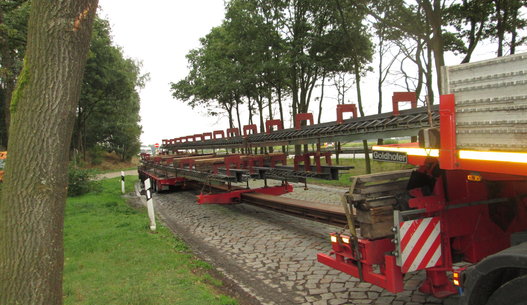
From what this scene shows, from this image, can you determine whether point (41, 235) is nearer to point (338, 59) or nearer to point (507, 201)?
point (507, 201)

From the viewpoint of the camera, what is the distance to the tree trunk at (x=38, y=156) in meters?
2.56

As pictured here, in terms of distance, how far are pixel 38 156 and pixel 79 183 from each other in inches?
560

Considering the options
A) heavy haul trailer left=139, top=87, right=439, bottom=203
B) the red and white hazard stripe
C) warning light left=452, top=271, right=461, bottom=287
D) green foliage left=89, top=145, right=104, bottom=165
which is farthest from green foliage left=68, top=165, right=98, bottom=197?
green foliage left=89, top=145, right=104, bottom=165

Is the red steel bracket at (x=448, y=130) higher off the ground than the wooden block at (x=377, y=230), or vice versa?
the red steel bracket at (x=448, y=130)

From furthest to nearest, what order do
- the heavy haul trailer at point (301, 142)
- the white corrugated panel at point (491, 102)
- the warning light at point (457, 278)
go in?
the heavy haul trailer at point (301, 142), the warning light at point (457, 278), the white corrugated panel at point (491, 102)

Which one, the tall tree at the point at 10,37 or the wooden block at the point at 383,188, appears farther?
the tall tree at the point at 10,37

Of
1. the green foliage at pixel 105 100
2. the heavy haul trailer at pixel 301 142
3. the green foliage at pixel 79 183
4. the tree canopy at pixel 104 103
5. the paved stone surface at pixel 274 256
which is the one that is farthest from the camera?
the green foliage at pixel 105 100

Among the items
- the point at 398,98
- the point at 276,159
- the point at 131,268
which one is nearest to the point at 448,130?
the point at 398,98

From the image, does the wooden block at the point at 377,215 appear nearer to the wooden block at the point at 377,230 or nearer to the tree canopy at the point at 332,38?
the wooden block at the point at 377,230

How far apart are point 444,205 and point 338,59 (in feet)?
52.5

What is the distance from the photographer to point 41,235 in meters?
2.59

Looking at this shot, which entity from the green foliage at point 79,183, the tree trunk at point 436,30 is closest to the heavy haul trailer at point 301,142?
the green foliage at point 79,183

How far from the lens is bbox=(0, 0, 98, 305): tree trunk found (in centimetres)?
256

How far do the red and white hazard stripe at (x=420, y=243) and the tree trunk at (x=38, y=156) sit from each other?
279cm
